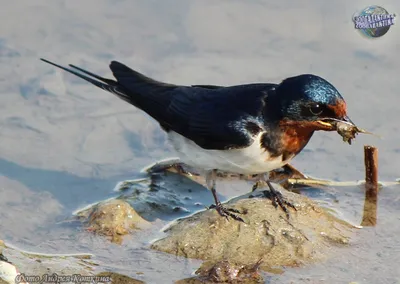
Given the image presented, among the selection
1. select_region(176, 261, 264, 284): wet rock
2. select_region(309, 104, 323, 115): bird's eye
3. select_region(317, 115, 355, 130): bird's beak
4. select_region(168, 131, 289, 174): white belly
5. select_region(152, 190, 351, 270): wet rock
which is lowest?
select_region(176, 261, 264, 284): wet rock

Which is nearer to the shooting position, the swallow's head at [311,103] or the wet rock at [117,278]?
the wet rock at [117,278]

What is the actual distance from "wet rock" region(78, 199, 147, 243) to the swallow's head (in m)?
1.09

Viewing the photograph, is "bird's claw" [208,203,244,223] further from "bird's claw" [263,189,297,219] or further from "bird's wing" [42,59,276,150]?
"bird's wing" [42,59,276,150]

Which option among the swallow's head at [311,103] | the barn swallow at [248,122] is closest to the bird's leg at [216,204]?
the barn swallow at [248,122]

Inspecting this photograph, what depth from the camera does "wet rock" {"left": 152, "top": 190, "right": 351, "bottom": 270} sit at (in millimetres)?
5230

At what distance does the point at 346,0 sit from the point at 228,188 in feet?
8.18

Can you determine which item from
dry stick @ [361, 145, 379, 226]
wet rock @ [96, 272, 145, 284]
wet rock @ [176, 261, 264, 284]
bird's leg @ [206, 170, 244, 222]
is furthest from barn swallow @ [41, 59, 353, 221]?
wet rock @ [96, 272, 145, 284]

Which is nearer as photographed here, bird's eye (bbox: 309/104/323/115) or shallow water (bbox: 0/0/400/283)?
bird's eye (bbox: 309/104/323/115)

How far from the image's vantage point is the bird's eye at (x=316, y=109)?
17.6ft

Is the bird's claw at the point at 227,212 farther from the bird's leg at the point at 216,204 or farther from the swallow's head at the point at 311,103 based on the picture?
the swallow's head at the point at 311,103

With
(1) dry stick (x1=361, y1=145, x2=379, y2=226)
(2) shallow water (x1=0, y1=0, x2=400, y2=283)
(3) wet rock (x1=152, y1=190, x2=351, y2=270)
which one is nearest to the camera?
(3) wet rock (x1=152, y1=190, x2=351, y2=270)

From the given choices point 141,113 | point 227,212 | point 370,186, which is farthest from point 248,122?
point 141,113

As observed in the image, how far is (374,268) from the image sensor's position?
5.21 m

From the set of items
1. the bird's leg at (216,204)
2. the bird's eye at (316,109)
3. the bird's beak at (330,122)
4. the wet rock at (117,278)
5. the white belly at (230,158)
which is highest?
the bird's eye at (316,109)
